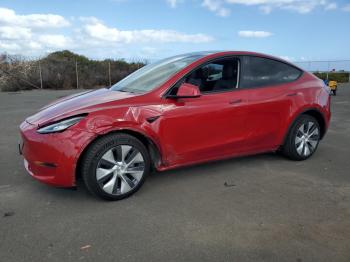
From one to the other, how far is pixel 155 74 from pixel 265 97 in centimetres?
148

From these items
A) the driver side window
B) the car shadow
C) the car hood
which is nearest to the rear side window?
the driver side window

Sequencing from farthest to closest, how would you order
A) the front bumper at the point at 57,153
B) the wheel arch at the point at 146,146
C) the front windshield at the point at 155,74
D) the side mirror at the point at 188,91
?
the front windshield at the point at 155,74 → the side mirror at the point at 188,91 → the wheel arch at the point at 146,146 → the front bumper at the point at 57,153

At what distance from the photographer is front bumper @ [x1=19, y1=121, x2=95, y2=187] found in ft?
11.5

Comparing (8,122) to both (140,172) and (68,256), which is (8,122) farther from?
(68,256)

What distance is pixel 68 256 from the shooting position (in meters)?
2.79

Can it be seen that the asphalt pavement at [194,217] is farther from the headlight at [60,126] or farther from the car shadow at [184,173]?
the headlight at [60,126]

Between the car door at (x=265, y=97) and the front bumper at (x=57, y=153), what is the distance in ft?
6.96

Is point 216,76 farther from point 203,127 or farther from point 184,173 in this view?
point 184,173

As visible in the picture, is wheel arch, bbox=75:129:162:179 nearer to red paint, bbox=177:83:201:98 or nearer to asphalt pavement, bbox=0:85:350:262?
asphalt pavement, bbox=0:85:350:262

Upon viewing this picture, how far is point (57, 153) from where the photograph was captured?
353 centimetres

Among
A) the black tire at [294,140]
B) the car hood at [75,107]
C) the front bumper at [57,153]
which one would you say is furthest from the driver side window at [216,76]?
the front bumper at [57,153]

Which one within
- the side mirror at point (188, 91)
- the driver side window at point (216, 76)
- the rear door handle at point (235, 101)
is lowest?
the rear door handle at point (235, 101)

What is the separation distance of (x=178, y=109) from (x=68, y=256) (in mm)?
1963

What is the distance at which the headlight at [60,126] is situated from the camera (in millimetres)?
3566
